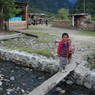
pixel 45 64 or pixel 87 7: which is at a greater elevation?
pixel 87 7

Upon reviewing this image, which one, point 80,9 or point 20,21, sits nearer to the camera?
point 20,21

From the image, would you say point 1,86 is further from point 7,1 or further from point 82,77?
point 7,1

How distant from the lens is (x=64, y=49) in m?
6.98

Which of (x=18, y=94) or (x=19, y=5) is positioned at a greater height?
(x=19, y=5)

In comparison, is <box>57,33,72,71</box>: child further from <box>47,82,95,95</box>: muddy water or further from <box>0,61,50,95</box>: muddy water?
<box>0,61,50,95</box>: muddy water

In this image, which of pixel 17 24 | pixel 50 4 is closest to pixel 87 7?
pixel 17 24

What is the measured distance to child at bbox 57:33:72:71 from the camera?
22.7 feet

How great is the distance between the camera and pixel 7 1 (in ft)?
56.5

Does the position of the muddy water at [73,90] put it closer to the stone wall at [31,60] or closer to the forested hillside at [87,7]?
the stone wall at [31,60]

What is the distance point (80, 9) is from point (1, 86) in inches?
1893

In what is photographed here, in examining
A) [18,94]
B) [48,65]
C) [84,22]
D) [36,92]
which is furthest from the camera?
[84,22]

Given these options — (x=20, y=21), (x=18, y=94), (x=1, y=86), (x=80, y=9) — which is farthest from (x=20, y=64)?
(x=80, y=9)

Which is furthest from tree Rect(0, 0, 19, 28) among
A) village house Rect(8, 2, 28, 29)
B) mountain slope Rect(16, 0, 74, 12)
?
mountain slope Rect(16, 0, 74, 12)

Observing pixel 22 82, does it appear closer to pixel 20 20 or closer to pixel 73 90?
pixel 73 90
